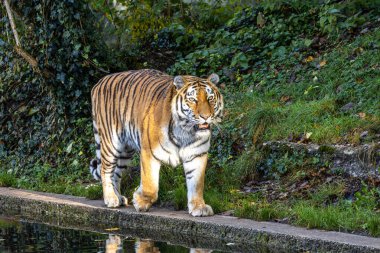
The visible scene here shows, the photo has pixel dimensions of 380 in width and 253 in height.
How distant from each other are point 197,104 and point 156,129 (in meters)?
0.57

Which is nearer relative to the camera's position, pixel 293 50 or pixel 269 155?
pixel 269 155

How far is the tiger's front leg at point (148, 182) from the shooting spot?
25.9 feet

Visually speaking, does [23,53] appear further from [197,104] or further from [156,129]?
[197,104]

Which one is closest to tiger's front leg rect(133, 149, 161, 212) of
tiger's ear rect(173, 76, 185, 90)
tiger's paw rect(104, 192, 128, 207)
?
tiger's paw rect(104, 192, 128, 207)

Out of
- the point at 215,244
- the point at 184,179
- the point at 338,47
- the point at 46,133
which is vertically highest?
the point at 338,47

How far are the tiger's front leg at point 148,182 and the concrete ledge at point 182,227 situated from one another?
0.34ft

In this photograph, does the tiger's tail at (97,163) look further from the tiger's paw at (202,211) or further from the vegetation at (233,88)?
the tiger's paw at (202,211)

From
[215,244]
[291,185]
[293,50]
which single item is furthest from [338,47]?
[215,244]

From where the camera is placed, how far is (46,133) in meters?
11.8

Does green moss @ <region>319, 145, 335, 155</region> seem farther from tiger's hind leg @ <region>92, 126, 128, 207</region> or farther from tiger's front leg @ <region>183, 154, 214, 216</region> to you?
tiger's hind leg @ <region>92, 126, 128, 207</region>

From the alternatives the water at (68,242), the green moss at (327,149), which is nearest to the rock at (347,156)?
the green moss at (327,149)

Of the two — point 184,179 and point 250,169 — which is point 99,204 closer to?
point 184,179

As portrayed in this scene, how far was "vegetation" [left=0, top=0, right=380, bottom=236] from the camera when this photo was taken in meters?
8.20

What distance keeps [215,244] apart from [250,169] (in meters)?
2.09
